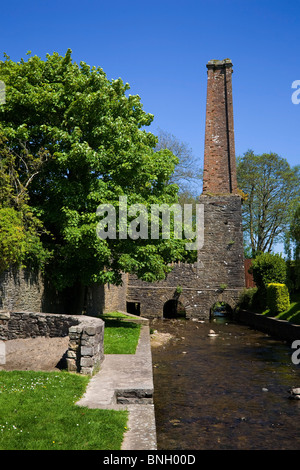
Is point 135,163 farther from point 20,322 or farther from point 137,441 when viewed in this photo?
point 137,441

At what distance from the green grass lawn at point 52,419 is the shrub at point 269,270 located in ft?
60.4

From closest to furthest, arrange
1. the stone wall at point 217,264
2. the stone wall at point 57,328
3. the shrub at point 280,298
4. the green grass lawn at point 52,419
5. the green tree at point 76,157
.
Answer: the green grass lawn at point 52,419 < the stone wall at point 57,328 < the green tree at point 76,157 < the shrub at point 280,298 < the stone wall at point 217,264

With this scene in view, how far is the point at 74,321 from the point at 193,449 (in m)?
5.90

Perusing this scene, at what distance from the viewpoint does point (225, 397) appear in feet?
29.7

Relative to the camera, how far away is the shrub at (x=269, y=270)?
23734 mm

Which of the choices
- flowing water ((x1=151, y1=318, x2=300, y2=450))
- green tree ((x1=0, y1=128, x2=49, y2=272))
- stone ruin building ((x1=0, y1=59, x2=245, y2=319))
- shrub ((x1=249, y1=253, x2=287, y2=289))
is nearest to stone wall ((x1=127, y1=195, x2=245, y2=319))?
stone ruin building ((x1=0, y1=59, x2=245, y2=319))

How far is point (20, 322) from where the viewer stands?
1202cm

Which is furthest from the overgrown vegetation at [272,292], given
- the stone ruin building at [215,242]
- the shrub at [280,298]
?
the stone ruin building at [215,242]

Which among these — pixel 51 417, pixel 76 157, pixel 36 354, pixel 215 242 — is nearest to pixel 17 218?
pixel 76 157

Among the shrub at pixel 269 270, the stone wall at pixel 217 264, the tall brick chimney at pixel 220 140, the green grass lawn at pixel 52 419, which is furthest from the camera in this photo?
the tall brick chimney at pixel 220 140

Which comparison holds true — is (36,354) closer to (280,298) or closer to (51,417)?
(51,417)

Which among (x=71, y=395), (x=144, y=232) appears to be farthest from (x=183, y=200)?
(x=71, y=395)

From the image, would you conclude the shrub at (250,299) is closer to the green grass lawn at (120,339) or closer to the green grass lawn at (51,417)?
the green grass lawn at (120,339)

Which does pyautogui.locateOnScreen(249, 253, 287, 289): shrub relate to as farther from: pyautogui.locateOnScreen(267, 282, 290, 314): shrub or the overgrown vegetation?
Answer: pyautogui.locateOnScreen(267, 282, 290, 314): shrub
